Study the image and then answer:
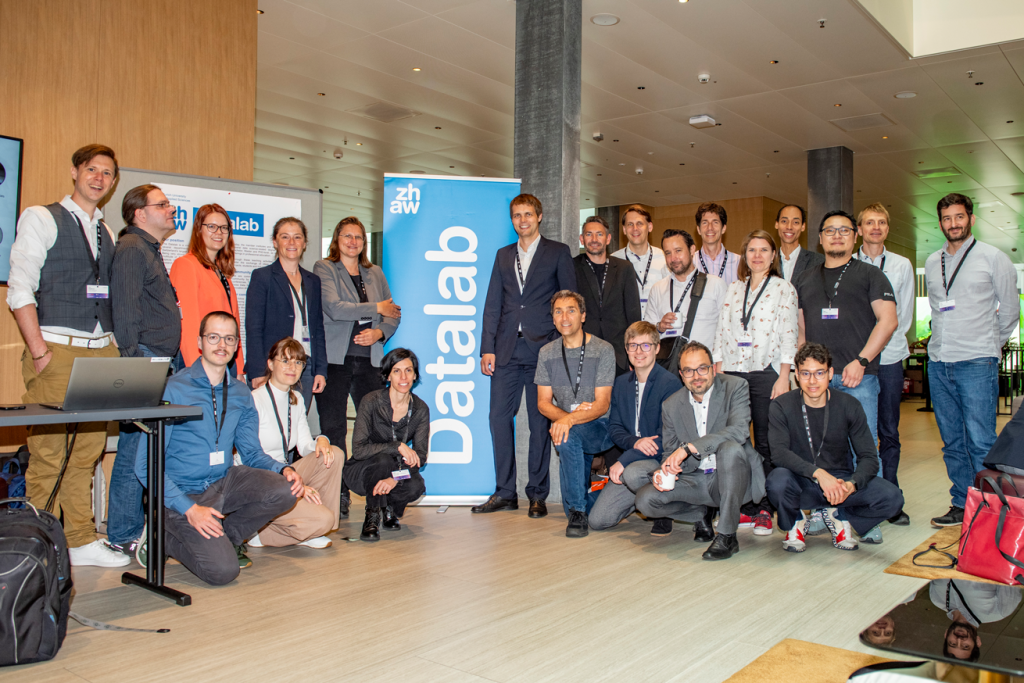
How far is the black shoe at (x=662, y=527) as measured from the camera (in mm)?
4001

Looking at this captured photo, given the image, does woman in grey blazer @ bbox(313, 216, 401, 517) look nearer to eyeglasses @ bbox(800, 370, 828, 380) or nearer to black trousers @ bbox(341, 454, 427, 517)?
black trousers @ bbox(341, 454, 427, 517)

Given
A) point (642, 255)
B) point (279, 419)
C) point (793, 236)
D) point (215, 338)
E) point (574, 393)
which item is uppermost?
point (793, 236)

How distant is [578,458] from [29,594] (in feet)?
8.57

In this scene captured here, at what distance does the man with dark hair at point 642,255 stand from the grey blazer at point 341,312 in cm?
165

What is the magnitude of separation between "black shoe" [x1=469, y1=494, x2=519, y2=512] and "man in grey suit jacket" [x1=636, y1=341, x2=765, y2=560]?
3.45 ft

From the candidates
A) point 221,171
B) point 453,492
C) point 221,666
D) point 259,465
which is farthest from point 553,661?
point 221,171

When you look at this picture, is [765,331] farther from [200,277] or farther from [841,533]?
[200,277]

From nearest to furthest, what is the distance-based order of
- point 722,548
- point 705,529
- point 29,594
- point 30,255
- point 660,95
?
point 29,594
point 30,255
point 722,548
point 705,529
point 660,95

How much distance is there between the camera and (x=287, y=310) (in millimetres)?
4215

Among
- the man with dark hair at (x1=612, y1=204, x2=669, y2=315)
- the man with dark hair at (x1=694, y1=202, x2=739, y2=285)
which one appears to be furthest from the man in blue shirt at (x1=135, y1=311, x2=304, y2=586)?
the man with dark hair at (x1=694, y1=202, x2=739, y2=285)

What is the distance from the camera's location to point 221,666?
2260 millimetres

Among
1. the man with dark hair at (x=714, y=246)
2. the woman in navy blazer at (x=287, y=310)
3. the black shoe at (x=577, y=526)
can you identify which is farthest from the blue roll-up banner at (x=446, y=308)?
the man with dark hair at (x=714, y=246)

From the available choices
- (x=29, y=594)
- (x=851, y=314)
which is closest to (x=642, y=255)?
(x=851, y=314)

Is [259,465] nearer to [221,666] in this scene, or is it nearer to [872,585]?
[221,666]
